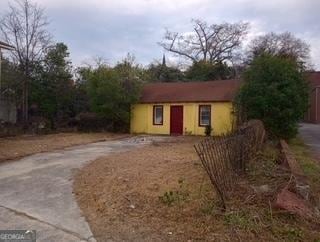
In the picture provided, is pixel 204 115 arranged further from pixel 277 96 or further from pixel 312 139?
pixel 277 96

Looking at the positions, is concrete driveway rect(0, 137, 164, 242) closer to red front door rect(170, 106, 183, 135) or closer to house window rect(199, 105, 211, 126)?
house window rect(199, 105, 211, 126)

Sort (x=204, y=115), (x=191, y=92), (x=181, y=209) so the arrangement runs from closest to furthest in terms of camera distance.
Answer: (x=181, y=209)
(x=204, y=115)
(x=191, y=92)

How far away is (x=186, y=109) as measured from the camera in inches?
1032

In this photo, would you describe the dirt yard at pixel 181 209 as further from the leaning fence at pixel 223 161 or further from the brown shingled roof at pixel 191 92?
the brown shingled roof at pixel 191 92

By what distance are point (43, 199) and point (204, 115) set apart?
18.5m

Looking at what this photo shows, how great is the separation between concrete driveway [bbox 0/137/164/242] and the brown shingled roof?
13443 millimetres

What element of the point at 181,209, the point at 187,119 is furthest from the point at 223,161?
the point at 187,119

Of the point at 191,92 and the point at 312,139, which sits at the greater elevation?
the point at 191,92

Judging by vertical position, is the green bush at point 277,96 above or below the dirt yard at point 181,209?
above

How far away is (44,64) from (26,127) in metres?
4.46

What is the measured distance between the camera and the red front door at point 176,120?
2650 centimetres

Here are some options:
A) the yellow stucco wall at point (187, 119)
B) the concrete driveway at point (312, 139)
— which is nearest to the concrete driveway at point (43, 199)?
the concrete driveway at point (312, 139)

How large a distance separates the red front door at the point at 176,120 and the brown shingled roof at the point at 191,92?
0.58 metres

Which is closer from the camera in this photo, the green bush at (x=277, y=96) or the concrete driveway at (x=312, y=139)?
the concrete driveway at (x=312, y=139)
